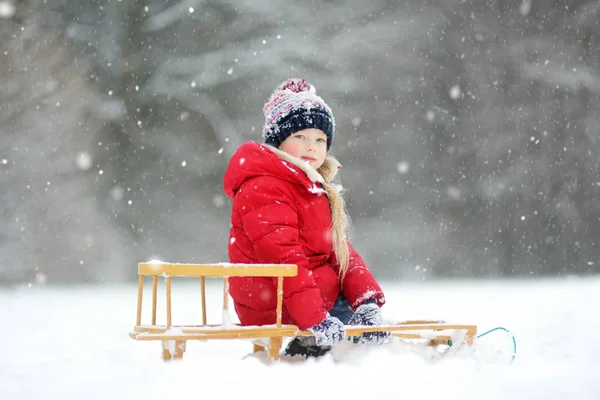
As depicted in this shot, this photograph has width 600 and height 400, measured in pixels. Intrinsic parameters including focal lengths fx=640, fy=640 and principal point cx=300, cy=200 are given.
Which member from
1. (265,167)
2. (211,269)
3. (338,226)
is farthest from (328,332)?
(265,167)

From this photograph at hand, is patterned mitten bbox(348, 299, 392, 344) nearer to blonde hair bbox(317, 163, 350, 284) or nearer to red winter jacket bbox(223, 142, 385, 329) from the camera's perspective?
red winter jacket bbox(223, 142, 385, 329)

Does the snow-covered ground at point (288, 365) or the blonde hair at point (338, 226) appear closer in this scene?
the snow-covered ground at point (288, 365)

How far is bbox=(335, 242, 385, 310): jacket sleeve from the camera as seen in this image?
2.74 m

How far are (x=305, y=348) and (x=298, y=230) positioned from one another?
55cm

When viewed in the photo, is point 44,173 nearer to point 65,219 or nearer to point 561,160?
point 65,219

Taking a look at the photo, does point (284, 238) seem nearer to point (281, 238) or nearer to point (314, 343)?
point (281, 238)

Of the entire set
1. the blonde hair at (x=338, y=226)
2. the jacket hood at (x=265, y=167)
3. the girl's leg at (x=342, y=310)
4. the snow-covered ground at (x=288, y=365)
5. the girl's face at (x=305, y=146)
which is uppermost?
the girl's face at (x=305, y=146)

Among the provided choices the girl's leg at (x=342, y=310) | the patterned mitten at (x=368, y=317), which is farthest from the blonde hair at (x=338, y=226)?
the patterned mitten at (x=368, y=317)

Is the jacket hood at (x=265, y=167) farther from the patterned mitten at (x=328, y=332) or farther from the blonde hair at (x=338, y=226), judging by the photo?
the patterned mitten at (x=328, y=332)

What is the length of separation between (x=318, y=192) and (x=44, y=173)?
19.6 ft

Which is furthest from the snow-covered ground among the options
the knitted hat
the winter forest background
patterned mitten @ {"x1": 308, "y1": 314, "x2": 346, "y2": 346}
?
the winter forest background

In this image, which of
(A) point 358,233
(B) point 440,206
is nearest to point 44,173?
(A) point 358,233

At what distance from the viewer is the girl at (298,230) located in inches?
94.5

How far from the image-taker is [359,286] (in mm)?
2770
